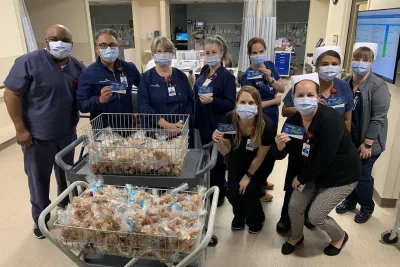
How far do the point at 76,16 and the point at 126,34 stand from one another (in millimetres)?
5024

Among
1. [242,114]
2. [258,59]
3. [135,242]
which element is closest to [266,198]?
[242,114]

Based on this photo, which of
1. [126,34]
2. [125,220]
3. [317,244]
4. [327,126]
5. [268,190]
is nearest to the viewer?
[125,220]

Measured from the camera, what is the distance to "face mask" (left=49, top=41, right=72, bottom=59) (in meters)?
2.08

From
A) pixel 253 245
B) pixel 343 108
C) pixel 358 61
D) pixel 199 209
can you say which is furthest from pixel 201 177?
pixel 358 61

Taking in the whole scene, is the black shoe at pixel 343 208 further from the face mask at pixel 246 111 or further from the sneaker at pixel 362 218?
the face mask at pixel 246 111

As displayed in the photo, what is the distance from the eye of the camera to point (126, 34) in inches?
416

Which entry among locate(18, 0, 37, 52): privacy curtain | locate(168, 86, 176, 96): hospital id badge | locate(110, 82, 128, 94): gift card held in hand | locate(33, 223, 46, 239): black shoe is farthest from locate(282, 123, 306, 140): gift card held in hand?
locate(18, 0, 37, 52): privacy curtain

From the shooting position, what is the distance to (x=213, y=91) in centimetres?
243

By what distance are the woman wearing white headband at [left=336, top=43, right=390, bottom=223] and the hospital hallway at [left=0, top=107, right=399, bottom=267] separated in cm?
43

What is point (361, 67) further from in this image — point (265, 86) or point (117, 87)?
point (117, 87)

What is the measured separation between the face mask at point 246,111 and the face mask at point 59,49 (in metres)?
1.29

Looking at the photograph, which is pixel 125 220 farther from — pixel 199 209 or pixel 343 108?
pixel 343 108

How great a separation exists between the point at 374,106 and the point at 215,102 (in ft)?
3.87

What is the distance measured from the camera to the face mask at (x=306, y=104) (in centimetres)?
183
